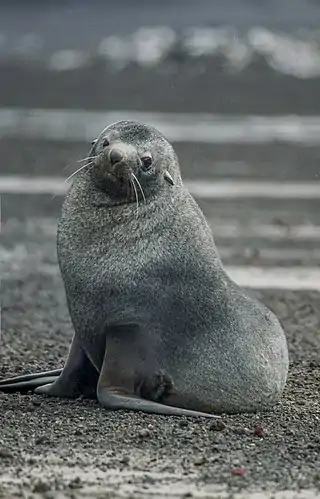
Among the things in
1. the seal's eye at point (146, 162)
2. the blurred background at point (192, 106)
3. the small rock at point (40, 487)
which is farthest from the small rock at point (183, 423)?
the blurred background at point (192, 106)

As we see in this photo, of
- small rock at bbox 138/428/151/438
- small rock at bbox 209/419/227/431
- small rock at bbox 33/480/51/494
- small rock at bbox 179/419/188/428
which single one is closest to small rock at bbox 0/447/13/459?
small rock at bbox 33/480/51/494

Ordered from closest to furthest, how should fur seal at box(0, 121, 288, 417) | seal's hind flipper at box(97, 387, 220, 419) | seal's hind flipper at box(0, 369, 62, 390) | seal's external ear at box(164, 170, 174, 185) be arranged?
seal's hind flipper at box(97, 387, 220, 419), fur seal at box(0, 121, 288, 417), seal's external ear at box(164, 170, 174, 185), seal's hind flipper at box(0, 369, 62, 390)

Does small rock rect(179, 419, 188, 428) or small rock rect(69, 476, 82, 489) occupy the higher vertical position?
small rock rect(179, 419, 188, 428)

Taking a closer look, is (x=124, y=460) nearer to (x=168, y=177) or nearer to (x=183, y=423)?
(x=183, y=423)

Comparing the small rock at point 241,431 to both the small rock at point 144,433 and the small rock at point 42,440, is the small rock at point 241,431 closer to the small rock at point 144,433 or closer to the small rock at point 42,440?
the small rock at point 144,433

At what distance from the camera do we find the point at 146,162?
745 centimetres

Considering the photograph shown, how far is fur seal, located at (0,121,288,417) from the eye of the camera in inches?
290

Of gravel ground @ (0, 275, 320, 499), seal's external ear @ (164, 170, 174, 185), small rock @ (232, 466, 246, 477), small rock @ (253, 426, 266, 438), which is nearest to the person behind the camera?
gravel ground @ (0, 275, 320, 499)

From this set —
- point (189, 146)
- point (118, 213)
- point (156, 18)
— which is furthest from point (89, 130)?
point (118, 213)

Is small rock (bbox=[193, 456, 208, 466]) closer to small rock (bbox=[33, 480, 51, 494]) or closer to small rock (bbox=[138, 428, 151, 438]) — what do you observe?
small rock (bbox=[138, 428, 151, 438])

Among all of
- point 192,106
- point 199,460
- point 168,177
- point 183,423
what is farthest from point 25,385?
point 192,106

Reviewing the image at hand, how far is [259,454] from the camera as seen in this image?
22.1 feet

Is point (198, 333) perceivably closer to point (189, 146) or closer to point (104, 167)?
point (104, 167)

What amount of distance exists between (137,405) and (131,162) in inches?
44.9
